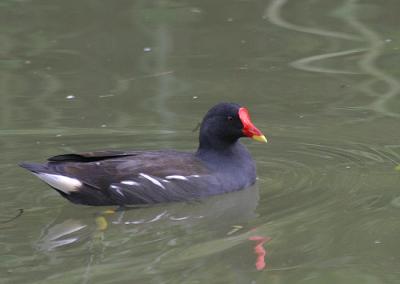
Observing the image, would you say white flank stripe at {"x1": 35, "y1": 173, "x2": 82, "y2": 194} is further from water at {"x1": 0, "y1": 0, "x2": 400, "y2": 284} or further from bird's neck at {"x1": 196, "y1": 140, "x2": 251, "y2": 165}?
bird's neck at {"x1": 196, "y1": 140, "x2": 251, "y2": 165}

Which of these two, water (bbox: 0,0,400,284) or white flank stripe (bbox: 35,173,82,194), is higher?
white flank stripe (bbox: 35,173,82,194)

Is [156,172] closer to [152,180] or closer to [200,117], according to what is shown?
[152,180]

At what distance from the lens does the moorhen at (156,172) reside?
8000 millimetres

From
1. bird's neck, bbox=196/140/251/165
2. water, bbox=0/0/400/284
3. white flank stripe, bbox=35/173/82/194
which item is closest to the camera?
water, bbox=0/0/400/284

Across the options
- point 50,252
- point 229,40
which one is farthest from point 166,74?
point 50,252

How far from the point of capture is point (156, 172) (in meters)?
8.12

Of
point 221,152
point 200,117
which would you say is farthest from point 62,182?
point 200,117

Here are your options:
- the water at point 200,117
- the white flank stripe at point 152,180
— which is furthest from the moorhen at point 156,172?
the water at point 200,117

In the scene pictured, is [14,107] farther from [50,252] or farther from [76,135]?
[50,252]

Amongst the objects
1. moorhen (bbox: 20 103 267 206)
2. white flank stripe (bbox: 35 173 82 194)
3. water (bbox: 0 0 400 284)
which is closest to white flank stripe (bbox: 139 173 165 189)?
moorhen (bbox: 20 103 267 206)

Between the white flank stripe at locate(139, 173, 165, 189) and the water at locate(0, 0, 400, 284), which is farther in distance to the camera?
the white flank stripe at locate(139, 173, 165, 189)

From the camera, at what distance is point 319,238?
7000 millimetres

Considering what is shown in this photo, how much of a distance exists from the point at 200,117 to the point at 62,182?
1989 mm

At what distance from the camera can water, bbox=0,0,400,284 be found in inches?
265
